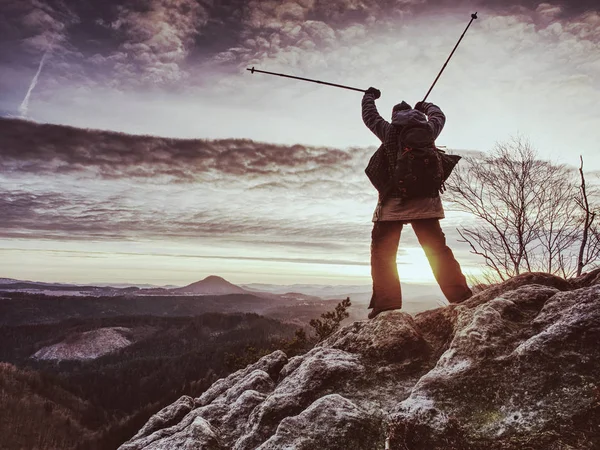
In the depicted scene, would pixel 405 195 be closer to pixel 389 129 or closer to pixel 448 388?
pixel 389 129

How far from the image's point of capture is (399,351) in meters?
5.73

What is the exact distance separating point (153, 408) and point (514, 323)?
418ft

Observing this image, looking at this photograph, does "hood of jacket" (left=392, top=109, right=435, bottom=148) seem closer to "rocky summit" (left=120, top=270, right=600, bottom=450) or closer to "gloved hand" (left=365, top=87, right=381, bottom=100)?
"gloved hand" (left=365, top=87, right=381, bottom=100)

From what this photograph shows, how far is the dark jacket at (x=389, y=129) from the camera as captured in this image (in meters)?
6.07

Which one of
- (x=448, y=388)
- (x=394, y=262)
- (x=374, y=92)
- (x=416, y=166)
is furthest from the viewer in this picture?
(x=374, y=92)

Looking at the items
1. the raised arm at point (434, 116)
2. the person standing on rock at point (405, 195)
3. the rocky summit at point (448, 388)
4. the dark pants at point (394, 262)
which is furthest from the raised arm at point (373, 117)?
the rocky summit at point (448, 388)

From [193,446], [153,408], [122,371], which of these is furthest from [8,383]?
A: [193,446]

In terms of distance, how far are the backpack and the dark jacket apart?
0.04 m

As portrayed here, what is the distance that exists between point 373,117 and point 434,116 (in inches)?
41.5

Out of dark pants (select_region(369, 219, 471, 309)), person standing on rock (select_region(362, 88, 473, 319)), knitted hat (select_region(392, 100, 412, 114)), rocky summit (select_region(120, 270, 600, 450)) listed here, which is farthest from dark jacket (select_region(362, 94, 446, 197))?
rocky summit (select_region(120, 270, 600, 450))

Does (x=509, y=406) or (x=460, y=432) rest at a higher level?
(x=509, y=406)

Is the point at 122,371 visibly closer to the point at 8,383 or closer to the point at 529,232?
the point at 8,383

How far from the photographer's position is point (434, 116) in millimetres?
6500

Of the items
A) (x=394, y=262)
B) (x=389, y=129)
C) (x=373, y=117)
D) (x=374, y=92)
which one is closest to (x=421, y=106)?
(x=374, y=92)
